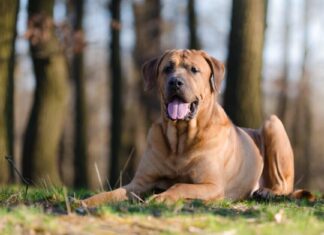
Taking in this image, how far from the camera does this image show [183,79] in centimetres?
701

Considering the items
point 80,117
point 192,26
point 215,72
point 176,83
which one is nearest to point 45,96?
point 80,117

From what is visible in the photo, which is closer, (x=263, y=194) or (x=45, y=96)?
(x=263, y=194)

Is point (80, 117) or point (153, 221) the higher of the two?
point (153, 221)

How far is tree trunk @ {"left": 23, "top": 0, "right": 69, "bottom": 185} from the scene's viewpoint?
1399 centimetres

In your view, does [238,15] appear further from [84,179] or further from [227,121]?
[84,179]

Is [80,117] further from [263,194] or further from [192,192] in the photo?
[192,192]

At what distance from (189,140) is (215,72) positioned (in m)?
0.81

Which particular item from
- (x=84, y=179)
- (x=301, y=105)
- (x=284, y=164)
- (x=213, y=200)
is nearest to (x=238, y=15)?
(x=284, y=164)

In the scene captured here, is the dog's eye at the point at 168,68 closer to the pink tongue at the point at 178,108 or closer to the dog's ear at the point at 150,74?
the dog's ear at the point at 150,74

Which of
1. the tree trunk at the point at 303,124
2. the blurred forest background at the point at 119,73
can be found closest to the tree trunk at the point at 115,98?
the blurred forest background at the point at 119,73

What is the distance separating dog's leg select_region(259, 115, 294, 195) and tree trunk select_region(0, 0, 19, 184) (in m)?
4.15

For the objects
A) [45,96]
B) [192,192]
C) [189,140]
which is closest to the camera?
[192,192]

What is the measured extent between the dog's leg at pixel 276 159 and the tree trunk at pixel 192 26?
10.5 metres

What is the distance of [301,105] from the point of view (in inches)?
1043
